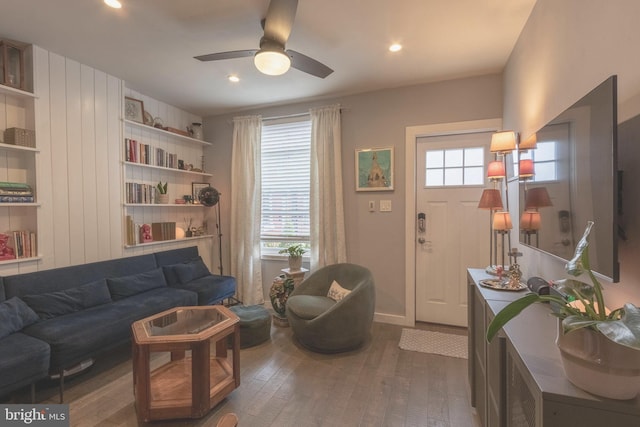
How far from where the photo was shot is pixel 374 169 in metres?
3.33

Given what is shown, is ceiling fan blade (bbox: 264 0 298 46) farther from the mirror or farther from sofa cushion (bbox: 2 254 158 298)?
sofa cushion (bbox: 2 254 158 298)

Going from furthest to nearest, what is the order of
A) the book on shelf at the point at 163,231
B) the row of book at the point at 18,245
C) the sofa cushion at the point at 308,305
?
1. the book on shelf at the point at 163,231
2. the sofa cushion at the point at 308,305
3. the row of book at the point at 18,245

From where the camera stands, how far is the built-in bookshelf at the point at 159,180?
3.23 meters

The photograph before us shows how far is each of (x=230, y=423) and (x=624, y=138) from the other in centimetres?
156

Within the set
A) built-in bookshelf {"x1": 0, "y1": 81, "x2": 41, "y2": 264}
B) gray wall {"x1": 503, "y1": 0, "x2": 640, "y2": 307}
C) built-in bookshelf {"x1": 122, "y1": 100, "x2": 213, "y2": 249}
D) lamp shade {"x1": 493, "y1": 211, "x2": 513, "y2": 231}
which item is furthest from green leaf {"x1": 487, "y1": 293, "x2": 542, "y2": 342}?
built-in bookshelf {"x1": 122, "y1": 100, "x2": 213, "y2": 249}

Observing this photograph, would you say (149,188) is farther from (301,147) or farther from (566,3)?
(566,3)

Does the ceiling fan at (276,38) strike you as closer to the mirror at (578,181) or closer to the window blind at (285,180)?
the mirror at (578,181)

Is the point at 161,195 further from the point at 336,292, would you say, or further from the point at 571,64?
the point at 571,64

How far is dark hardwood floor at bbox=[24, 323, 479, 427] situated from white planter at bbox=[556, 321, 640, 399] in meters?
1.38

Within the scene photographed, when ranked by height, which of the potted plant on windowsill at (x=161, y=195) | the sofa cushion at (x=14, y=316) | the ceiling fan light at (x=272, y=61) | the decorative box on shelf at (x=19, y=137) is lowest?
the sofa cushion at (x=14, y=316)

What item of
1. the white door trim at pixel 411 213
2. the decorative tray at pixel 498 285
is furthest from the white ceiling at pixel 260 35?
the decorative tray at pixel 498 285

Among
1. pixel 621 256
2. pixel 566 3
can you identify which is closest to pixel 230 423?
pixel 621 256

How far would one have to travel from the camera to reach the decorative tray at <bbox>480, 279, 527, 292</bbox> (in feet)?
5.06

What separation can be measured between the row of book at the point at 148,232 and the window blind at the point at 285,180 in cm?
112
